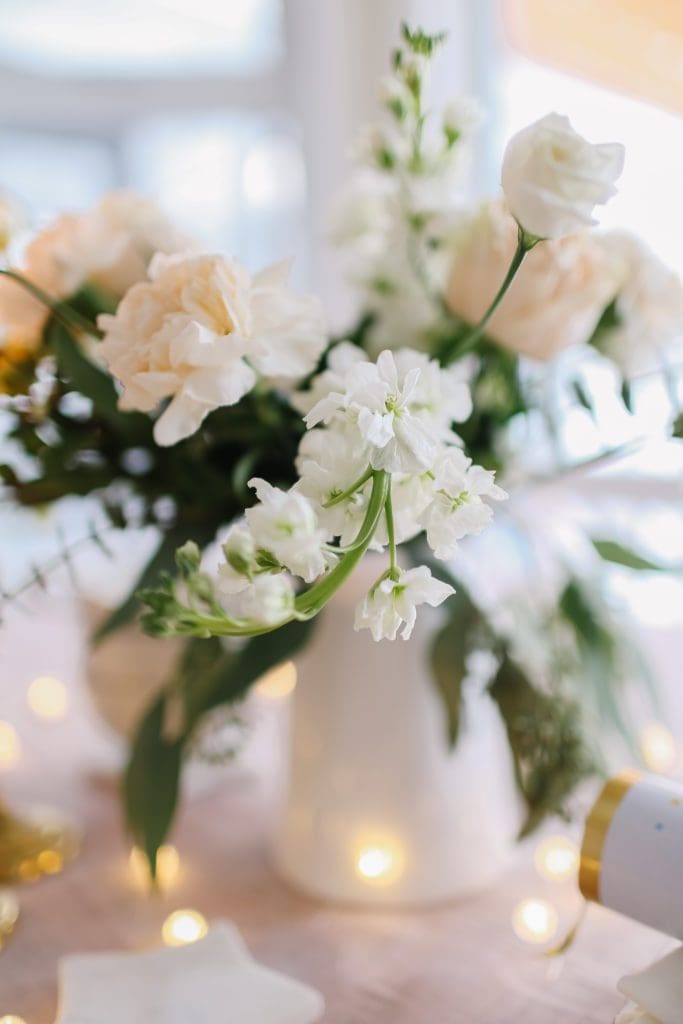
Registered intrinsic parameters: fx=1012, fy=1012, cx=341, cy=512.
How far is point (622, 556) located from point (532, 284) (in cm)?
18

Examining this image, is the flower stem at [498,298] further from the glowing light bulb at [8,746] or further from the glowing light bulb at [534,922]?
the glowing light bulb at [8,746]

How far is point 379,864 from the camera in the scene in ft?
2.08

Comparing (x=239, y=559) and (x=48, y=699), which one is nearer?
(x=239, y=559)

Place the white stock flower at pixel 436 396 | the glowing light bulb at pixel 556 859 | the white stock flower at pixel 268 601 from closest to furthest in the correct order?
the white stock flower at pixel 268 601
the white stock flower at pixel 436 396
the glowing light bulb at pixel 556 859

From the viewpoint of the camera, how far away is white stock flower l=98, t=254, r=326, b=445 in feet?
1.39

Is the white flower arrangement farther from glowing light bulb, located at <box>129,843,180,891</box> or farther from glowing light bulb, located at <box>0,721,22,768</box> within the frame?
glowing light bulb, located at <box>0,721,22,768</box>

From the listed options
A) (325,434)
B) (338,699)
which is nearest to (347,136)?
(338,699)

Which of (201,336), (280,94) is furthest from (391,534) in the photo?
(280,94)

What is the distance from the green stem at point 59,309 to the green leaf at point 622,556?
1.04 feet

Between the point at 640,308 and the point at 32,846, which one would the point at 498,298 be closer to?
the point at 640,308

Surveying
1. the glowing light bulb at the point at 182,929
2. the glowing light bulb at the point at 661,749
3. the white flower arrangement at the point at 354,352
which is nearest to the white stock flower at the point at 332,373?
the white flower arrangement at the point at 354,352

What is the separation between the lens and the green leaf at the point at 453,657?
0.57m

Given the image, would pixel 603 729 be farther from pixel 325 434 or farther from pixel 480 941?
pixel 325 434

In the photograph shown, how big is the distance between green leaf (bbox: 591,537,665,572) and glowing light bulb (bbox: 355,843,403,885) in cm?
23
